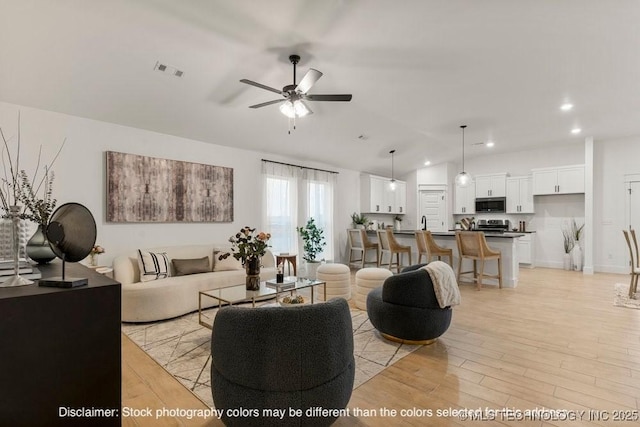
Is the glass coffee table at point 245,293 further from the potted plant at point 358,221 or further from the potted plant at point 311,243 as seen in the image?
the potted plant at point 358,221

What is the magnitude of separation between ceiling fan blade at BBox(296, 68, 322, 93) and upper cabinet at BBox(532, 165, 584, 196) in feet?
23.5

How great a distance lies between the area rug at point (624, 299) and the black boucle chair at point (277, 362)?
492 centimetres

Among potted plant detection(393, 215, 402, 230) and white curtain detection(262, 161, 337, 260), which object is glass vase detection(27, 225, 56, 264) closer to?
white curtain detection(262, 161, 337, 260)

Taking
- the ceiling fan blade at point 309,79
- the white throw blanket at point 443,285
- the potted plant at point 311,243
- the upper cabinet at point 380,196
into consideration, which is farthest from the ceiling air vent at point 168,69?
the upper cabinet at point 380,196

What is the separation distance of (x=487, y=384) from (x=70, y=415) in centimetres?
250

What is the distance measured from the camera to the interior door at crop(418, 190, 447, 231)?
29.1ft

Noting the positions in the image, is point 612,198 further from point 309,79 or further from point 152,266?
point 152,266

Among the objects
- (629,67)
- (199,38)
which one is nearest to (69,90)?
(199,38)

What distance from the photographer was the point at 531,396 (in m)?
2.17

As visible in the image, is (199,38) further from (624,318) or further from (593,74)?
(624,318)

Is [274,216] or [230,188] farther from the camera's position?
[274,216]

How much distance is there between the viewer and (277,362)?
1557mm

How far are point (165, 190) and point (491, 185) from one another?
7.79m

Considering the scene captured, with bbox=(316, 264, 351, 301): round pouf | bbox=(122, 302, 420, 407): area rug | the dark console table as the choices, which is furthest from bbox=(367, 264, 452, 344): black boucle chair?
the dark console table
